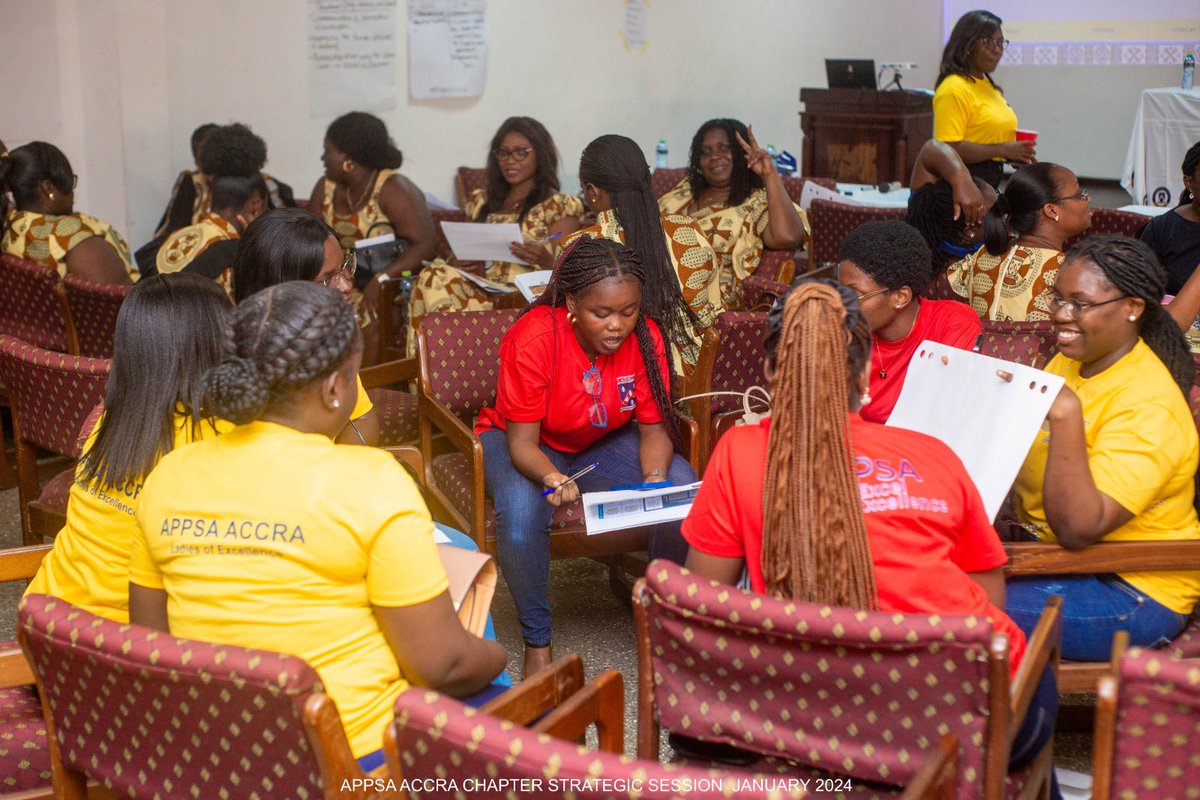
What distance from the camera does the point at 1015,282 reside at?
340cm

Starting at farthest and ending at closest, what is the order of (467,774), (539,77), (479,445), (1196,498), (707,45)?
(707,45) < (539,77) < (479,445) < (1196,498) < (467,774)

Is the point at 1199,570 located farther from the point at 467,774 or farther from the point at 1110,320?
the point at 467,774

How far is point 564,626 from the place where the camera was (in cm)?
337

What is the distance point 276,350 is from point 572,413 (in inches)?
55.7

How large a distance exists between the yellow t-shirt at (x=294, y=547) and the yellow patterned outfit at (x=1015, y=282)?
2200mm

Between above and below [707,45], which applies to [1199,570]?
below

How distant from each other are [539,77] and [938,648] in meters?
6.37

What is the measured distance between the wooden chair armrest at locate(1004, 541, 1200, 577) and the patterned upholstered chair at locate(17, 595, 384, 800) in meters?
1.33

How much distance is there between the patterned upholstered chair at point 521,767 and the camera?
1190 millimetres

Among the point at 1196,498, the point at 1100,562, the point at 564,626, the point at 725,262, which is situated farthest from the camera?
the point at 725,262

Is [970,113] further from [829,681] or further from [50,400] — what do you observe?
[829,681]

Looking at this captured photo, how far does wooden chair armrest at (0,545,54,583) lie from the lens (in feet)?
7.46

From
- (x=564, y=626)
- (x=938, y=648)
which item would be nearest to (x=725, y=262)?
(x=564, y=626)

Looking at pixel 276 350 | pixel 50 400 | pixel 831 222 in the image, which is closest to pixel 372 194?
pixel 831 222
